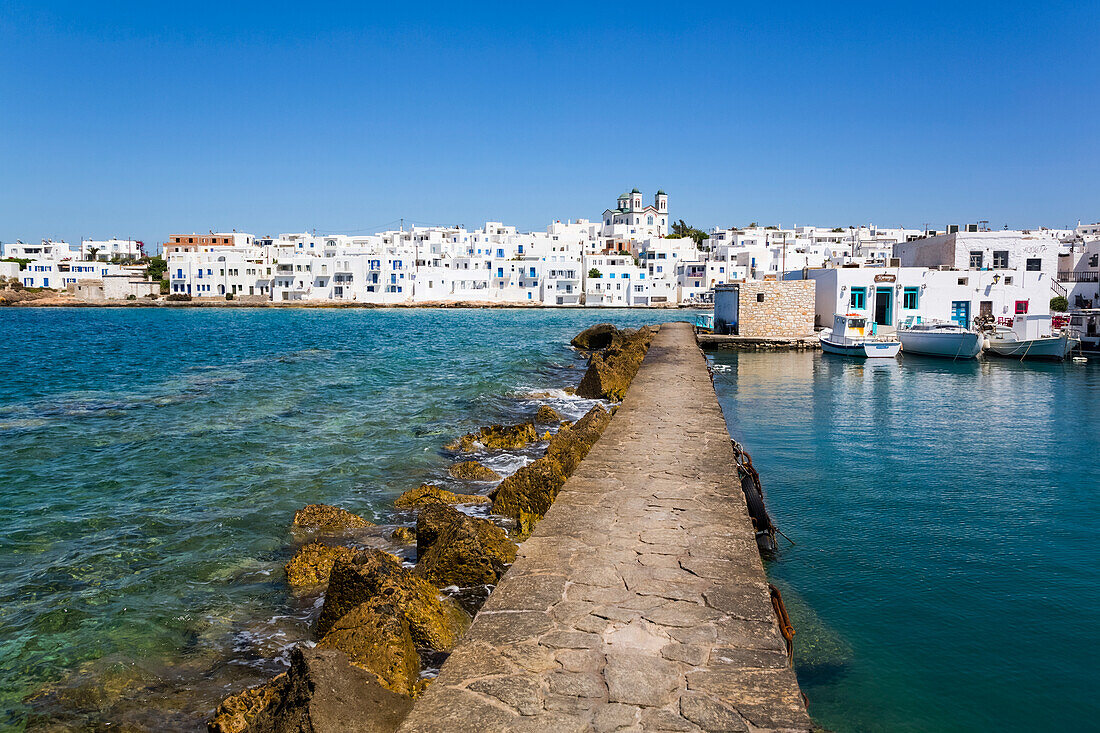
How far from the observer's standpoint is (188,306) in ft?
347

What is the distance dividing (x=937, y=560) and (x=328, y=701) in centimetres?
738

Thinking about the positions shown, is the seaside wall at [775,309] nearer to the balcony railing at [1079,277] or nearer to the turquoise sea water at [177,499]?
the turquoise sea water at [177,499]

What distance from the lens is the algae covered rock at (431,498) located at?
10.7 metres

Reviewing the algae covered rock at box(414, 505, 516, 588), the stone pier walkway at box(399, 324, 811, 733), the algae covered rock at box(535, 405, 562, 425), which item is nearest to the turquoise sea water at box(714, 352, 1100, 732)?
the stone pier walkway at box(399, 324, 811, 733)

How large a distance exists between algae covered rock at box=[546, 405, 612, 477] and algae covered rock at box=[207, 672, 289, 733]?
5.54 metres

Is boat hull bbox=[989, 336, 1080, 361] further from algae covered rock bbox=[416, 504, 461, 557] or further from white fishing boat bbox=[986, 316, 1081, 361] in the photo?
algae covered rock bbox=[416, 504, 461, 557]

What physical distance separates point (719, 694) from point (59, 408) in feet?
69.8

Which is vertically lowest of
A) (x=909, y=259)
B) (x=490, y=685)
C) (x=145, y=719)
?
(x=145, y=719)

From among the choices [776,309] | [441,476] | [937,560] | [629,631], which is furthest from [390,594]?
[776,309]

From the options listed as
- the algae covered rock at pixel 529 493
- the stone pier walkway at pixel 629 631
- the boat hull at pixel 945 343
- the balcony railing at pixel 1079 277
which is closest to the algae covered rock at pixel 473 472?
the algae covered rock at pixel 529 493

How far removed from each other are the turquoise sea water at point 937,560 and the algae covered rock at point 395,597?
9.84 feet

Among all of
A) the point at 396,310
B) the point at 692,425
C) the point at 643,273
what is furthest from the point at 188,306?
the point at 692,425

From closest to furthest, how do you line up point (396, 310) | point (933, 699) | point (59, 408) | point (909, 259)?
1. point (933, 699)
2. point (59, 408)
3. point (909, 259)
4. point (396, 310)

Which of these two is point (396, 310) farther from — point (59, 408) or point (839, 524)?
point (839, 524)
